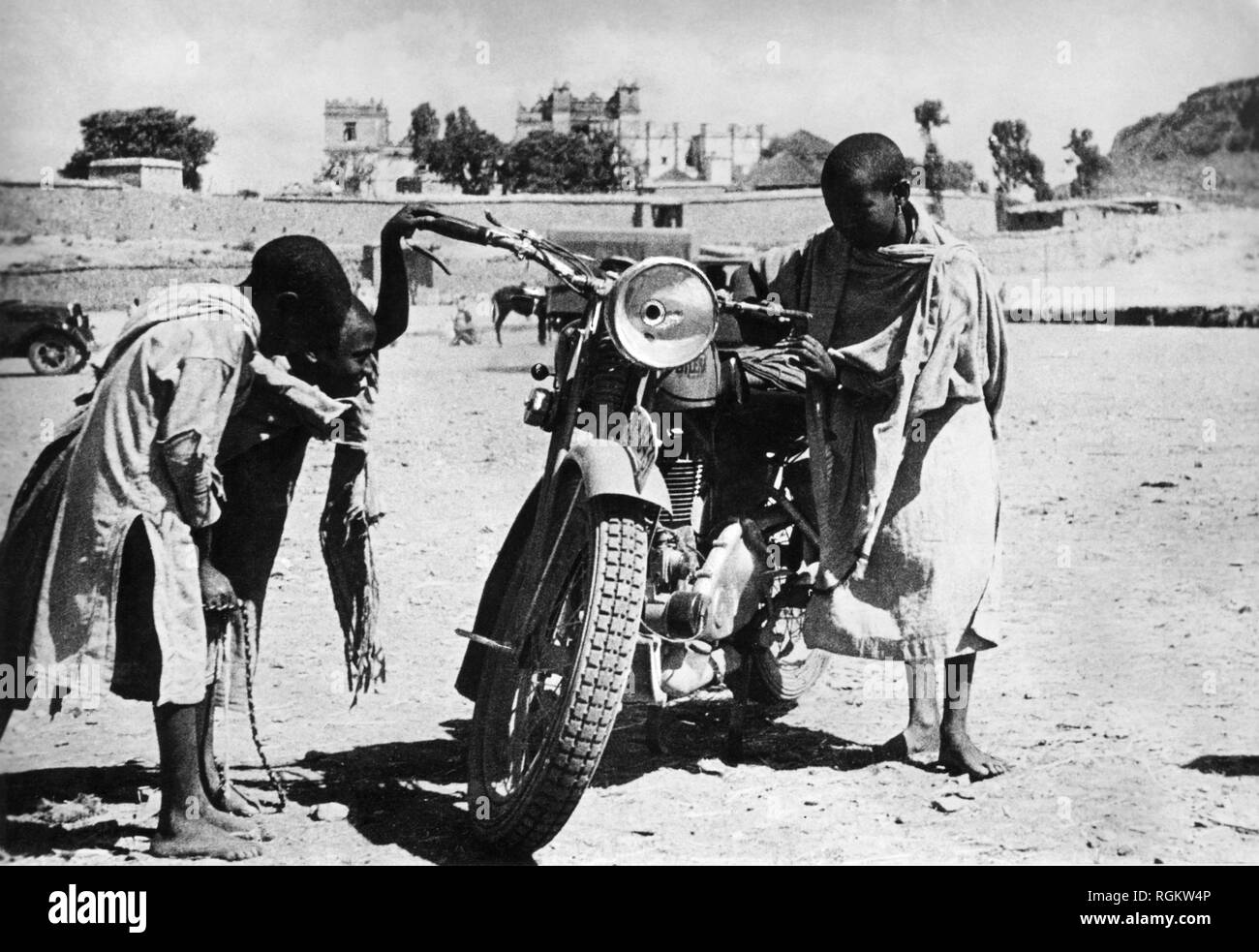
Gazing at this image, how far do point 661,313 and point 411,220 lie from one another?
77 cm

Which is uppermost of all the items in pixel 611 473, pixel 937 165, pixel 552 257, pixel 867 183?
pixel 937 165

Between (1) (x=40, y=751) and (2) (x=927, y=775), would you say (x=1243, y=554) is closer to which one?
(2) (x=927, y=775)

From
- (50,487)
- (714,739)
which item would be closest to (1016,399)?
(714,739)

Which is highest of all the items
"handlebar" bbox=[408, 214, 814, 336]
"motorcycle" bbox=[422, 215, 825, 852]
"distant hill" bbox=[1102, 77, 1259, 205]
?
"distant hill" bbox=[1102, 77, 1259, 205]

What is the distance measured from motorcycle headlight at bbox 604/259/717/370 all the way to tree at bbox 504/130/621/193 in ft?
96.5

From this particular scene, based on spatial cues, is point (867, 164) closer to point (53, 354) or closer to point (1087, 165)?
point (53, 354)

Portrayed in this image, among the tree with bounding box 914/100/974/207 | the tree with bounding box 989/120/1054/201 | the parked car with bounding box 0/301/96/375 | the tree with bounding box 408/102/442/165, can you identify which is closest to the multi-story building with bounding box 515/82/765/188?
the tree with bounding box 408/102/442/165

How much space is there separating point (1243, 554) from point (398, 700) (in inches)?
175

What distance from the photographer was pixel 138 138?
29.4m

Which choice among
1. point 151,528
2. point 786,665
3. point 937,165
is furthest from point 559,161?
point 151,528

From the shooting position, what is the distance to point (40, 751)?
207 inches

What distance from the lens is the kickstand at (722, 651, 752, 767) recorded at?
5348mm

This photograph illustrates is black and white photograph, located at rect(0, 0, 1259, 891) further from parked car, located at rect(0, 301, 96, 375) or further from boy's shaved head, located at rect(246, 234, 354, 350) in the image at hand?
parked car, located at rect(0, 301, 96, 375)

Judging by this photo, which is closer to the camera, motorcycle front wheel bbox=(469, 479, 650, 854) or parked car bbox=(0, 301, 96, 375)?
motorcycle front wheel bbox=(469, 479, 650, 854)
